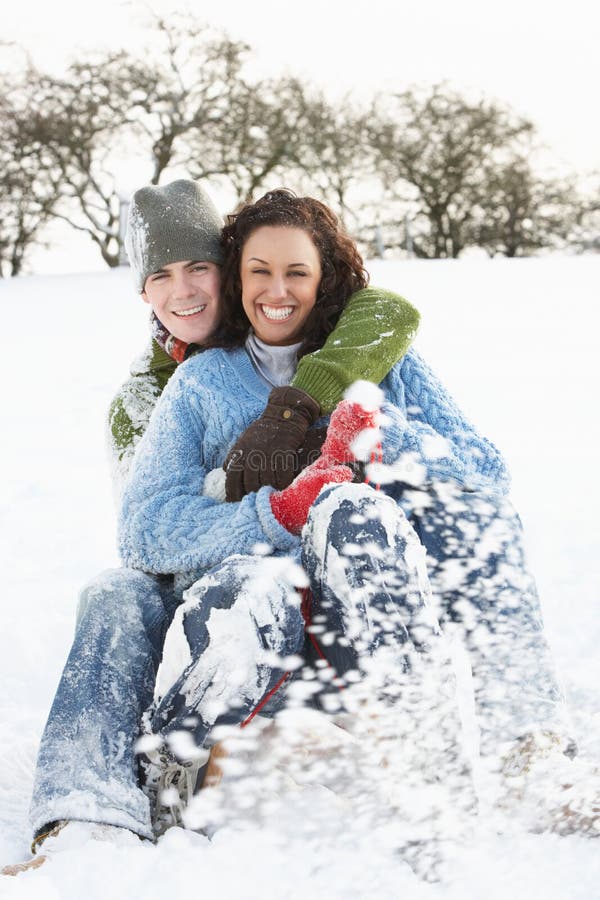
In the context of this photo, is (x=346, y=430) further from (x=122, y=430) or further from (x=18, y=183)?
(x=18, y=183)

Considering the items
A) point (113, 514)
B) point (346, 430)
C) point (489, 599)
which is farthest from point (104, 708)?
point (113, 514)

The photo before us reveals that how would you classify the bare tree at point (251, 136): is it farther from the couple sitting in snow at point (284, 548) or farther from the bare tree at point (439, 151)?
the couple sitting in snow at point (284, 548)

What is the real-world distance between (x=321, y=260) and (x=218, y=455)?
1.81 feet

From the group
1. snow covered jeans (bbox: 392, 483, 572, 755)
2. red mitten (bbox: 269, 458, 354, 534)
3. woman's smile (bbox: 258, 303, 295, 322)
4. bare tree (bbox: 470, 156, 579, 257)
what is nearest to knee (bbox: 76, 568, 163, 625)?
red mitten (bbox: 269, 458, 354, 534)

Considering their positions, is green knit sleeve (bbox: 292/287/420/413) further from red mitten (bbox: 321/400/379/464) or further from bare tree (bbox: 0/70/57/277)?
bare tree (bbox: 0/70/57/277)

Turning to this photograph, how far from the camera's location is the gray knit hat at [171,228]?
242 centimetres

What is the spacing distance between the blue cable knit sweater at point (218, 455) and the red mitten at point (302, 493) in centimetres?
3

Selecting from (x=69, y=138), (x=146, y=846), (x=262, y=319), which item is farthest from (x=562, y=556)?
(x=69, y=138)

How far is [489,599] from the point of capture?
1.96m

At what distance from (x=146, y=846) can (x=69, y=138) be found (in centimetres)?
1467

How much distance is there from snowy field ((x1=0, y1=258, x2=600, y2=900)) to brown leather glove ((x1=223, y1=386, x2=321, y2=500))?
0.68 metres

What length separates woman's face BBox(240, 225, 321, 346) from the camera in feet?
7.30

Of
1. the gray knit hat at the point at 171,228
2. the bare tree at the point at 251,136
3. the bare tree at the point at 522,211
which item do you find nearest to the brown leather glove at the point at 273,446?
the gray knit hat at the point at 171,228

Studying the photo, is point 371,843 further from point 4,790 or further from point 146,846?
point 4,790
